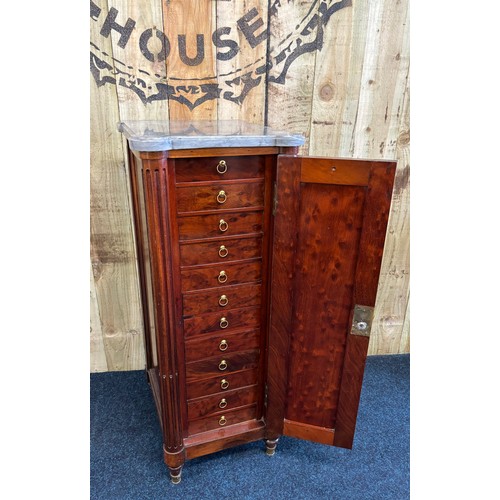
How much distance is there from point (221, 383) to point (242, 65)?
1.31 meters

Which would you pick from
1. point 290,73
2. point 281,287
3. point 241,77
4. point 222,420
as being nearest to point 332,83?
point 290,73

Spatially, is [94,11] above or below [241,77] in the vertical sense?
above

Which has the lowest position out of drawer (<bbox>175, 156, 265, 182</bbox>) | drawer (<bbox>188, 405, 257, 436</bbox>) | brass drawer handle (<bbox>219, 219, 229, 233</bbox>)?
drawer (<bbox>188, 405, 257, 436</bbox>)

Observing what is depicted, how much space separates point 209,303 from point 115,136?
861 mm

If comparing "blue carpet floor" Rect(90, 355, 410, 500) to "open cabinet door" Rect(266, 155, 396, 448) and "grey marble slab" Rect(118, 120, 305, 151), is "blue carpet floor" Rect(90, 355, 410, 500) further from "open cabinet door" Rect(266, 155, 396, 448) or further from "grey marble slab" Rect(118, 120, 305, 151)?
"grey marble slab" Rect(118, 120, 305, 151)

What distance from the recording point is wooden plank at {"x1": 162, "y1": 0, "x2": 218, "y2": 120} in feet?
5.08

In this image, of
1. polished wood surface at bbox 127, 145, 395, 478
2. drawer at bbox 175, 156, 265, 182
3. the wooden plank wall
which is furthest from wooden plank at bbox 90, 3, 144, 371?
drawer at bbox 175, 156, 265, 182

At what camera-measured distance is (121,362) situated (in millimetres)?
2105

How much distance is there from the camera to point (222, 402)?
60.6 inches

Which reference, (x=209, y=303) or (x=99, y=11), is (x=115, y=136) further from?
(x=209, y=303)

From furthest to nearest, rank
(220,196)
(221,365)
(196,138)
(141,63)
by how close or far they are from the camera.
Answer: (141,63) < (221,365) < (220,196) < (196,138)

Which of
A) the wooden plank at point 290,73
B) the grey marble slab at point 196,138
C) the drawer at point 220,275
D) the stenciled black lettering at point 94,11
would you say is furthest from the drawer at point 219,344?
the stenciled black lettering at point 94,11

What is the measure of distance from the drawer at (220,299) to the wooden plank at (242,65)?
0.79m

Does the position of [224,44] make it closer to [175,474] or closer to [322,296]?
[322,296]
